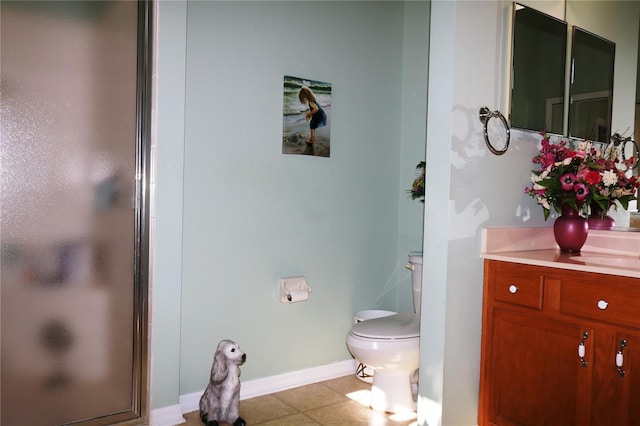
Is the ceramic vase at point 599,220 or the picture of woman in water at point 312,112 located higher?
the picture of woman in water at point 312,112

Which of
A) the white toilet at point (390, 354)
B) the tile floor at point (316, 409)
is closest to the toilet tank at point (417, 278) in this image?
the white toilet at point (390, 354)

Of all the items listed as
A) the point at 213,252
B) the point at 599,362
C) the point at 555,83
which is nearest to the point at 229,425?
the point at 213,252

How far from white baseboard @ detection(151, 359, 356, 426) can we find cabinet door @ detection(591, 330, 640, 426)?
5.04ft

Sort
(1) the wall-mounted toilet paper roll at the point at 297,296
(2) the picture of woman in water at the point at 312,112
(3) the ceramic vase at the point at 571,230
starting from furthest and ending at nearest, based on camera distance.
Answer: (2) the picture of woman in water at the point at 312,112 < (1) the wall-mounted toilet paper roll at the point at 297,296 < (3) the ceramic vase at the point at 571,230

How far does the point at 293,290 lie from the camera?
9.15ft

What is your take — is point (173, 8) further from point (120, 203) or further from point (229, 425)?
point (229, 425)

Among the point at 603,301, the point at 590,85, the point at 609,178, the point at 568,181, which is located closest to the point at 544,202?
the point at 568,181

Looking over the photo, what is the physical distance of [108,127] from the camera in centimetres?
223

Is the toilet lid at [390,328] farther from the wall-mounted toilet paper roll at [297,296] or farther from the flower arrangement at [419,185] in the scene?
the flower arrangement at [419,185]

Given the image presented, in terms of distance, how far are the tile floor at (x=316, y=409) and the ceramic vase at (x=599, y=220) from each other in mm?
1323

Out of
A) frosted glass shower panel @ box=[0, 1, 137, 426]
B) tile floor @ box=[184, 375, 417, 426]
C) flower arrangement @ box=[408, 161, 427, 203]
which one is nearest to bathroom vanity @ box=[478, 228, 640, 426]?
tile floor @ box=[184, 375, 417, 426]

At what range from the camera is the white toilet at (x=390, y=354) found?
2404 mm

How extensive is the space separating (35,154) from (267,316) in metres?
1.41

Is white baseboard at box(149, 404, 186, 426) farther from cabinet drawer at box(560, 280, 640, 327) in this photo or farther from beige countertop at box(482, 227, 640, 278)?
cabinet drawer at box(560, 280, 640, 327)
